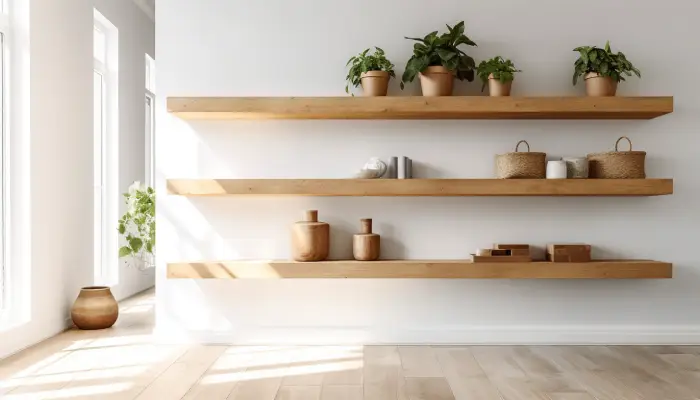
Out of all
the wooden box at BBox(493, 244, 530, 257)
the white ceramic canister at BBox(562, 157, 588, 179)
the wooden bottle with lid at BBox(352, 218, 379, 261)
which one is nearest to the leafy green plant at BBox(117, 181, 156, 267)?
the wooden bottle with lid at BBox(352, 218, 379, 261)

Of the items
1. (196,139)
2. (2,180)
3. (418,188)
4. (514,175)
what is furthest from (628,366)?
(2,180)

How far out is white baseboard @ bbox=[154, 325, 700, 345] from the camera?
4.09 m

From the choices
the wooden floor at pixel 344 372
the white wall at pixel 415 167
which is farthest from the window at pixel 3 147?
the white wall at pixel 415 167

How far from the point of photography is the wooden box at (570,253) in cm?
391

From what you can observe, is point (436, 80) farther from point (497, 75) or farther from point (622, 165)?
point (622, 165)

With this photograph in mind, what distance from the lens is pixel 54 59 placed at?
14.6 ft

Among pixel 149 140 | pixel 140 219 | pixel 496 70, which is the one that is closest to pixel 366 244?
pixel 496 70

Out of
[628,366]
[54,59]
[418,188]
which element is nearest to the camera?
[628,366]

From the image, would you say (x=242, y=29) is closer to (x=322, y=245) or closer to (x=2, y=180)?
(x=322, y=245)

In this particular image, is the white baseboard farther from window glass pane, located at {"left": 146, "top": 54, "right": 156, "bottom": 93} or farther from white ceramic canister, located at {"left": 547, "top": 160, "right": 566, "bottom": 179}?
window glass pane, located at {"left": 146, "top": 54, "right": 156, "bottom": 93}

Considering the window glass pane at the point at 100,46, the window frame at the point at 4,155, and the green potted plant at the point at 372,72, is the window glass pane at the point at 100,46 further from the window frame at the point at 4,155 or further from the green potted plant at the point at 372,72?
the green potted plant at the point at 372,72

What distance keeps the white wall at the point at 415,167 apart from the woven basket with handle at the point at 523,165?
0.22m

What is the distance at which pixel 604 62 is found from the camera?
3914 mm

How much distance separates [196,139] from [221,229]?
56 cm
